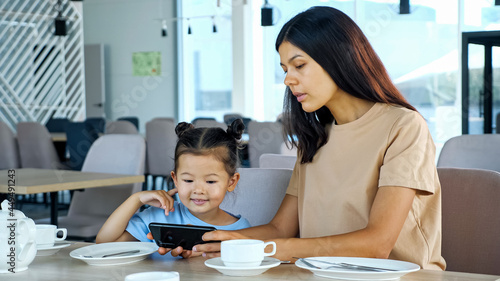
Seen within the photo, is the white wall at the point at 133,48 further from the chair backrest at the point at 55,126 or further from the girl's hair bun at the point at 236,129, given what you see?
the girl's hair bun at the point at 236,129

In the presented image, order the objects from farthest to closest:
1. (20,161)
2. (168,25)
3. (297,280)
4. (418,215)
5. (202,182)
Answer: (168,25), (20,161), (202,182), (418,215), (297,280)

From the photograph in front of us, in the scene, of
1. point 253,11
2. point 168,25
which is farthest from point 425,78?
point 168,25

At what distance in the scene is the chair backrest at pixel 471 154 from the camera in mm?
2537

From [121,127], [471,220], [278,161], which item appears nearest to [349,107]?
[471,220]

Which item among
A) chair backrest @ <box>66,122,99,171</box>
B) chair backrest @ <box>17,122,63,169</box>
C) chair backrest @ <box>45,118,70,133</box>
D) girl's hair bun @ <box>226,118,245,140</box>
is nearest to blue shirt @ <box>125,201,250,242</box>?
girl's hair bun @ <box>226,118,245,140</box>

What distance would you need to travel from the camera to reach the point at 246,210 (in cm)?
194

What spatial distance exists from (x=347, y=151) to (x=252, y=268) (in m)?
0.52

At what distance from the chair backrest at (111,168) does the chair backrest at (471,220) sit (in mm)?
1784

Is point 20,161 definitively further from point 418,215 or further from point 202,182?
point 418,215

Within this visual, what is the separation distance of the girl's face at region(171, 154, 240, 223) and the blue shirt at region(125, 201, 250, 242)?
0.03m

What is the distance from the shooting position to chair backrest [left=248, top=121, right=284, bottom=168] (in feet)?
16.3

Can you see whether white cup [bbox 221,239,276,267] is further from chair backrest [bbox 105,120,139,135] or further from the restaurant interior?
chair backrest [bbox 105,120,139,135]

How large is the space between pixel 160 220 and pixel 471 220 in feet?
2.65

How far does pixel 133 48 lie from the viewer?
10953 millimetres
